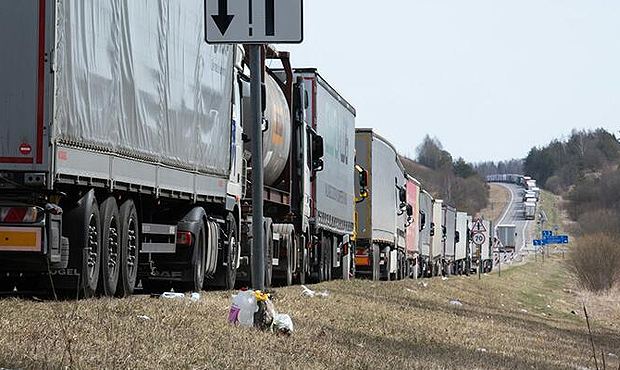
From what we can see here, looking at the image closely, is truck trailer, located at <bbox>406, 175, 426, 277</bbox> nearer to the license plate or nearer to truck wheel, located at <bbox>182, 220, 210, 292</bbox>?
truck wheel, located at <bbox>182, 220, 210, 292</bbox>

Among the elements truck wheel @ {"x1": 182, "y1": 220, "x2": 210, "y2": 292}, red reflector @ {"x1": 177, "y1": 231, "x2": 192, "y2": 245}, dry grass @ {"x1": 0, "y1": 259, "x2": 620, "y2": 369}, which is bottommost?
dry grass @ {"x1": 0, "y1": 259, "x2": 620, "y2": 369}

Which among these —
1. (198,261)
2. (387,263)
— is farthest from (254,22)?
(387,263)

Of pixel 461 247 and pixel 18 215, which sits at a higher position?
pixel 461 247

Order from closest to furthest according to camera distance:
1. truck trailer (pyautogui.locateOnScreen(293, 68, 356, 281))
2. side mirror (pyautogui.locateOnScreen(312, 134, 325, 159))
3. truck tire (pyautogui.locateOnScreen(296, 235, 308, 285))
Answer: truck tire (pyautogui.locateOnScreen(296, 235, 308, 285)) < side mirror (pyautogui.locateOnScreen(312, 134, 325, 159)) < truck trailer (pyautogui.locateOnScreen(293, 68, 356, 281))

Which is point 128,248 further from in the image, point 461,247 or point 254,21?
point 461,247

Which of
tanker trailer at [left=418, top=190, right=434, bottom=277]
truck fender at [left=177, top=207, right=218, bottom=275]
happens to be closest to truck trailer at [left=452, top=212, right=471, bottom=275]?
tanker trailer at [left=418, top=190, right=434, bottom=277]

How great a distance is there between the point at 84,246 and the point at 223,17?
3581 mm

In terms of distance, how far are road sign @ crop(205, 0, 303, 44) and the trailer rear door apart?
240 centimetres

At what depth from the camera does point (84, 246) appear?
13.3 metres

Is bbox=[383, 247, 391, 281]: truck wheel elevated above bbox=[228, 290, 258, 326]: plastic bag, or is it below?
above

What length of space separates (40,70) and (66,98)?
52cm

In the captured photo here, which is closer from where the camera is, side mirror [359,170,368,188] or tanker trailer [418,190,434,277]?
side mirror [359,170,368,188]

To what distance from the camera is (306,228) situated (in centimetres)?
2642

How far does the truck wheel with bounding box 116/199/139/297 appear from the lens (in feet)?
49.2
